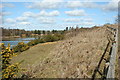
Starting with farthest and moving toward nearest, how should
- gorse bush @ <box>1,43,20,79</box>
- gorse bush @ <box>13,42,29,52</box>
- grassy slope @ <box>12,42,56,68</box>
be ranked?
gorse bush @ <box>13,42,29,52</box> → grassy slope @ <box>12,42,56,68</box> → gorse bush @ <box>1,43,20,79</box>

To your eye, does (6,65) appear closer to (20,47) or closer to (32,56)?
(32,56)

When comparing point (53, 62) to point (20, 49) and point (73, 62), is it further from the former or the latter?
point (20, 49)

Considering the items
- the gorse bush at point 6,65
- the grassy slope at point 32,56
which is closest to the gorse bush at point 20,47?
the grassy slope at point 32,56

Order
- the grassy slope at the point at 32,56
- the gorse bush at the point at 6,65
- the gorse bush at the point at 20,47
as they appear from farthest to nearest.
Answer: the gorse bush at the point at 20,47
the grassy slope at the point at 32,56
the gorse bush at the point at 6,65

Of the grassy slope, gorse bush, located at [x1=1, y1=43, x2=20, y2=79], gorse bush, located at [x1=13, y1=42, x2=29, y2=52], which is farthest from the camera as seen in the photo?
gorse bush, located at [x1=13, y1=42, x2=29, y2=52]

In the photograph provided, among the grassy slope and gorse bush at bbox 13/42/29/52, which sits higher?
gorse bush at bbox 13/42/29/52

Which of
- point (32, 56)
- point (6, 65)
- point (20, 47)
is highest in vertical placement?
point (20, 47)

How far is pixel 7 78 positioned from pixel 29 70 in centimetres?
146

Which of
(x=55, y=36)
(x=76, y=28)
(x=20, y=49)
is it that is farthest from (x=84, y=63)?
(x=76, y=28)

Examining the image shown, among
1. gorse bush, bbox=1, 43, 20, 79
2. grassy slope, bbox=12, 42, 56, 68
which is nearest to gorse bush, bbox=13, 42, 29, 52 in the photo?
grassy slope, bbox=12, 42, 56, 68

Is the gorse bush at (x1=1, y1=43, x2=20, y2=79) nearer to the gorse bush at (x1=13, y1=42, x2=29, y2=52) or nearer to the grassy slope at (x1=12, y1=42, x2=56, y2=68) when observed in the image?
the grassy slope at (x1=12, y1=42, x2=56, y2=68)

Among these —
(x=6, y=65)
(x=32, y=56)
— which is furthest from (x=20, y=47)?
(x=6, y=65)

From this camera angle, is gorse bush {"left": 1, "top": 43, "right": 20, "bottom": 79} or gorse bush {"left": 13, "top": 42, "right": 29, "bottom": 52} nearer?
gorse bush {"left": 1, "top": 43, "right": 20, "bottom": 79}

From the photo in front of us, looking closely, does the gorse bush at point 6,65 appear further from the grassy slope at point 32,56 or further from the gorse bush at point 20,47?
the gorse bush at point 20,47
